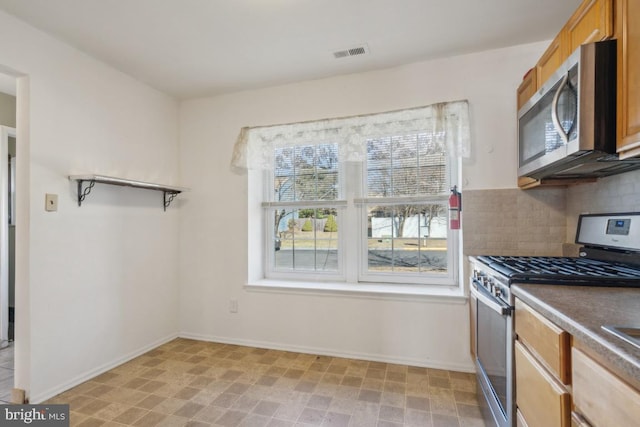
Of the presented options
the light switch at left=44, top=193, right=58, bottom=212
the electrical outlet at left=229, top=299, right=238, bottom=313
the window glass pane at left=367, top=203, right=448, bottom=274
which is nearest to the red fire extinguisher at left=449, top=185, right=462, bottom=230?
the window glass pane at left=367, top=203, right=448, bottom=274

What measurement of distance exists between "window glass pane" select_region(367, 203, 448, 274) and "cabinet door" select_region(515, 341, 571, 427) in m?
1.42

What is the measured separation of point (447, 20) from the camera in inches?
77.9

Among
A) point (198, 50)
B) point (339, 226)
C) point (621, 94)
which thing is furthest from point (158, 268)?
point (621, 94)

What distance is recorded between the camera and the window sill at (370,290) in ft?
7.96

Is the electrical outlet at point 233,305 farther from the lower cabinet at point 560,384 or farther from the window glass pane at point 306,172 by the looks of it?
the lower cabinet at point 560,384

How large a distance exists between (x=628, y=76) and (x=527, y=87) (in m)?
1.03

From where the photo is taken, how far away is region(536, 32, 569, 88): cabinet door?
1574 millimetres

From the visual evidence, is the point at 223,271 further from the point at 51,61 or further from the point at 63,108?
the point at 51,61

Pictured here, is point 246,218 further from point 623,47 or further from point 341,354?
point 623,47

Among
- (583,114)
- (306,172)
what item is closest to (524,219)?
(583,114)

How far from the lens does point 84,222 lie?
7.62 ft

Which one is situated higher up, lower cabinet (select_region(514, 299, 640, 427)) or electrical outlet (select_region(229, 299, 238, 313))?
lower cabinet (select_region(514, 299, 640, 427))

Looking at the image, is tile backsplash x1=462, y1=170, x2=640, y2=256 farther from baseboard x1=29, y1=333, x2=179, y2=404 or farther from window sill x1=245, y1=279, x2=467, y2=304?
baseboard x1=29, y1=333, x2=179, y2=404

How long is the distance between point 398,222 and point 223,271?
1.75 metres
